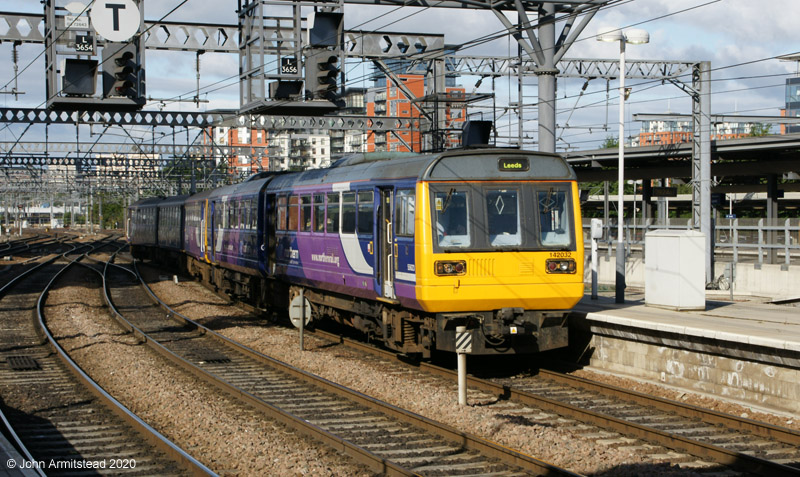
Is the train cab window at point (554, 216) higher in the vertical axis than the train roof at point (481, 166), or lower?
lower

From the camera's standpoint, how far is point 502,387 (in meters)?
11.8

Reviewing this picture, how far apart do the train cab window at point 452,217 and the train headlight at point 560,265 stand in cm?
123

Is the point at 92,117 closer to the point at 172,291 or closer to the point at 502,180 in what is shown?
the point at 172,291

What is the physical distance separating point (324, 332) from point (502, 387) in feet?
22.8

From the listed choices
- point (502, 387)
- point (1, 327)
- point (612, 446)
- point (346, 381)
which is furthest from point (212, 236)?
point (612, 446)

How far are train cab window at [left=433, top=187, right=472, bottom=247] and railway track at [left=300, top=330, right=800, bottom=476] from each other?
201 cm

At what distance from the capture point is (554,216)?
41.9ft

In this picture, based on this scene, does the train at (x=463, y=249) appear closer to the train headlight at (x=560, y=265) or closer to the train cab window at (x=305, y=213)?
the train headlight at (x=560, y=265)

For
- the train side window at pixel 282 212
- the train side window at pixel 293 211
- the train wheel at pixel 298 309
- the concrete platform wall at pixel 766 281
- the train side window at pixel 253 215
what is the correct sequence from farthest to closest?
the concrete platform wall at pixel 766 281 < the train side window at pixel 253 215 < the train side window at pixel 282 212 < the train side window at pixel 293 211 < the train wheel at pixel 298 309

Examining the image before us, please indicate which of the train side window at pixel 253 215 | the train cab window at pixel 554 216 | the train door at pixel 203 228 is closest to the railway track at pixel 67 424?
the train side window at pixel 253 215

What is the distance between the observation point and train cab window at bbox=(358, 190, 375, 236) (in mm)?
14031

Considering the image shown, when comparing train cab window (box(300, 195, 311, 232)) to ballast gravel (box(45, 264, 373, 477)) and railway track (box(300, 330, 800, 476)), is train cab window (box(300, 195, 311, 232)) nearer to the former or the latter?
ballast gravel (box(45, 264, 373, 477))

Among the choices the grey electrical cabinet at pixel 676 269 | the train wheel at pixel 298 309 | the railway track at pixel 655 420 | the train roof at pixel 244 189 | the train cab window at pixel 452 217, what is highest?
the train roof at pixel 244 189

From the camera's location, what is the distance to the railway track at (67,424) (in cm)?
872
